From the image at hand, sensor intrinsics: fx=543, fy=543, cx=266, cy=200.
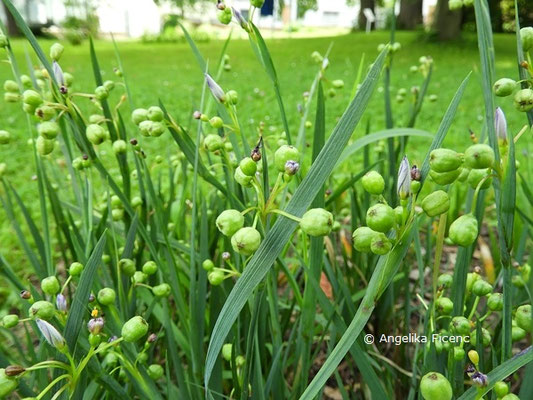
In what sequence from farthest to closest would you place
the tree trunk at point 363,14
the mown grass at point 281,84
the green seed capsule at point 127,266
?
the tree trunk at point 363,14, the mown grass at point 281,84, the green seed capsule at point 127,266

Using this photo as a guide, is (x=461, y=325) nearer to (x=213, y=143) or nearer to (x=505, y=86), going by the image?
(x=505, y=86)

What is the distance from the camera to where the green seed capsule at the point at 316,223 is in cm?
43

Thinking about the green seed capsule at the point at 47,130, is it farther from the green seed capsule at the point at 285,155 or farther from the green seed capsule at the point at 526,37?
the green seed capsule at the point at 526,37

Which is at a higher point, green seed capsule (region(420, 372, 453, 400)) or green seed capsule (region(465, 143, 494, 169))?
green seed capsule (region(465, 143, 494, 169))

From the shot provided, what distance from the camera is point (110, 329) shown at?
696 millimetres

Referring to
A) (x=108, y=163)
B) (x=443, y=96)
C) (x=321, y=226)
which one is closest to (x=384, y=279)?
(x=321, y=226)

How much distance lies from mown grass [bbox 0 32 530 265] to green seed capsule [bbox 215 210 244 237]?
64cm

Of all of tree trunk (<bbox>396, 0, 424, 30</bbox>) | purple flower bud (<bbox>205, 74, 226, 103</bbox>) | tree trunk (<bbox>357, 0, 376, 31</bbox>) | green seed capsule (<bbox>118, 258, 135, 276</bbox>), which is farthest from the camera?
tree trunk (<bbox>357, 0, 376, 31</bbox>)

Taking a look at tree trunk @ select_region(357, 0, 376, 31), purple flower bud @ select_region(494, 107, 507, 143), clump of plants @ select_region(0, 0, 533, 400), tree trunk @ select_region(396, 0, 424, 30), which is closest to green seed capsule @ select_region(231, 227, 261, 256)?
clump of plants @ select_region(0, 0, 533, 400)

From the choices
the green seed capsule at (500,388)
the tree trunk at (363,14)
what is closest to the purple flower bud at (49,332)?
the green seed capsule at (500,388)

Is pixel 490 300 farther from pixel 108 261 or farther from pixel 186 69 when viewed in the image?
pixel 186 69

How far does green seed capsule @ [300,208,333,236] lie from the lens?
428mm

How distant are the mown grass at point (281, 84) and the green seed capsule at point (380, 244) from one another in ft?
2.18

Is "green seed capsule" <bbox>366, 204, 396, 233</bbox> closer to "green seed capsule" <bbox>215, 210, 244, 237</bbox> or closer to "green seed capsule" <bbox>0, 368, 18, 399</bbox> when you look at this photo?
"green seed capsule" <bbox>215, 210, 244, 237</bbox>
